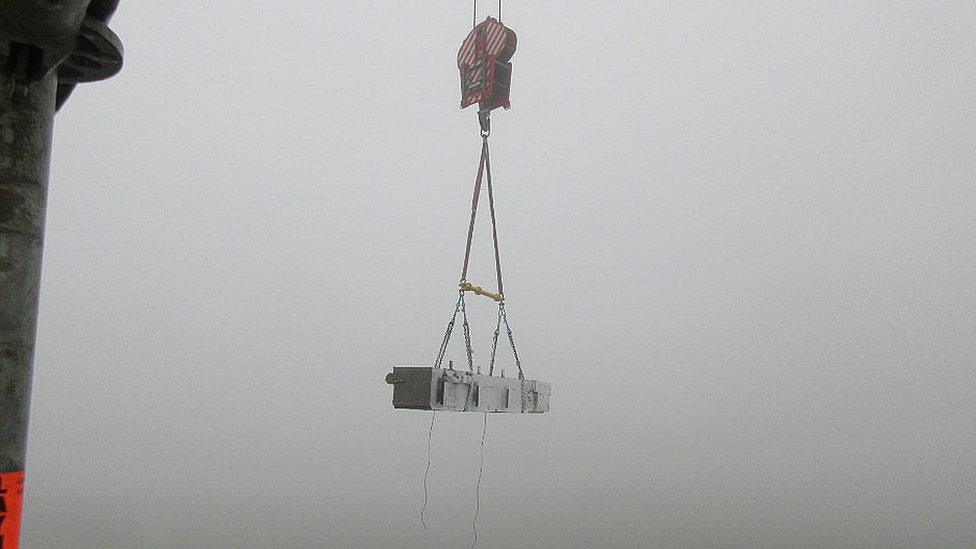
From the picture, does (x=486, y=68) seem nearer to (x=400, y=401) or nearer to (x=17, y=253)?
(x=400, y=401)

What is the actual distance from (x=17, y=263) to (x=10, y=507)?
4.33 feet

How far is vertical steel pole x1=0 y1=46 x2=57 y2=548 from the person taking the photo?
4.43m

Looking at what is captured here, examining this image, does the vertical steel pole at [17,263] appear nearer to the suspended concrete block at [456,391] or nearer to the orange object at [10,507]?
the orange object at [10,507]

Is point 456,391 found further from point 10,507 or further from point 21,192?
point 21,192

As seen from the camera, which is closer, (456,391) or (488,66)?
(456,391)

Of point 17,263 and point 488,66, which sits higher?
point 488,66

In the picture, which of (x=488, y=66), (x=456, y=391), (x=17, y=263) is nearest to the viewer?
(x=17, y=263)

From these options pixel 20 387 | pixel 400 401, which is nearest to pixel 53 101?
pixel 20 387

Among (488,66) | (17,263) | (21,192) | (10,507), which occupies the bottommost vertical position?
(10,507)

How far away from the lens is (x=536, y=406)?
9.89m

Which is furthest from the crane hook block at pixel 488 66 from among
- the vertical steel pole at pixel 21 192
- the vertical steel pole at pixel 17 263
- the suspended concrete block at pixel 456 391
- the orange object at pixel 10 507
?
the orange object at pixel 10 507

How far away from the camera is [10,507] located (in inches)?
178

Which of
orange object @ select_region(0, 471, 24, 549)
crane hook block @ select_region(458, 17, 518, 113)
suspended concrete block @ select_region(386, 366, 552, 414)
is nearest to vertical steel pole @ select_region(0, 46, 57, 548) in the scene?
orange object @ select_region(0, 471, 24, 549)

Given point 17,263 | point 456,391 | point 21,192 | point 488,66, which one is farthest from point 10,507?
point 488,66
